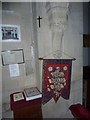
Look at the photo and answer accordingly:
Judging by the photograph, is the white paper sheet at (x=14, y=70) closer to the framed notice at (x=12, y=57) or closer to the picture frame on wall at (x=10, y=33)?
the framed notice at (x=12, y=57)

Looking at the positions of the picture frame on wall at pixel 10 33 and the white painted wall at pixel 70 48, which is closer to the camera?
the picture frame on wall at pixel 10 33

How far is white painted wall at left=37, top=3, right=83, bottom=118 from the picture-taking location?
72.7 inches

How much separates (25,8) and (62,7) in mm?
474

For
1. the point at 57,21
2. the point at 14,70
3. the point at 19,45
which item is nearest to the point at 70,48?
the point at 57,21

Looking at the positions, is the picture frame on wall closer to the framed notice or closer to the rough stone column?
the framed notice

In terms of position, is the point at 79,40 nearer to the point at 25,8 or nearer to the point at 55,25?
the point at 55,25

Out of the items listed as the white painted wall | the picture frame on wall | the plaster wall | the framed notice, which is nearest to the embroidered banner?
the white painted wall

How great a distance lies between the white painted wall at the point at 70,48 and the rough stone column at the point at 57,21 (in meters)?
0.06

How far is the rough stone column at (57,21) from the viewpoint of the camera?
1.81m

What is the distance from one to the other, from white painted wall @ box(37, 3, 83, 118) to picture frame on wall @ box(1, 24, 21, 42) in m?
0.28

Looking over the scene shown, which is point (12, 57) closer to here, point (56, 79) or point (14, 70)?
point (14, 70)

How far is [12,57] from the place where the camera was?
5.89 ft

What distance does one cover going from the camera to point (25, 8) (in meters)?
1.79

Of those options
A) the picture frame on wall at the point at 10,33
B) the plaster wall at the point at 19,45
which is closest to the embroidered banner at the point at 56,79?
the plaster wall at the point at 19,45
